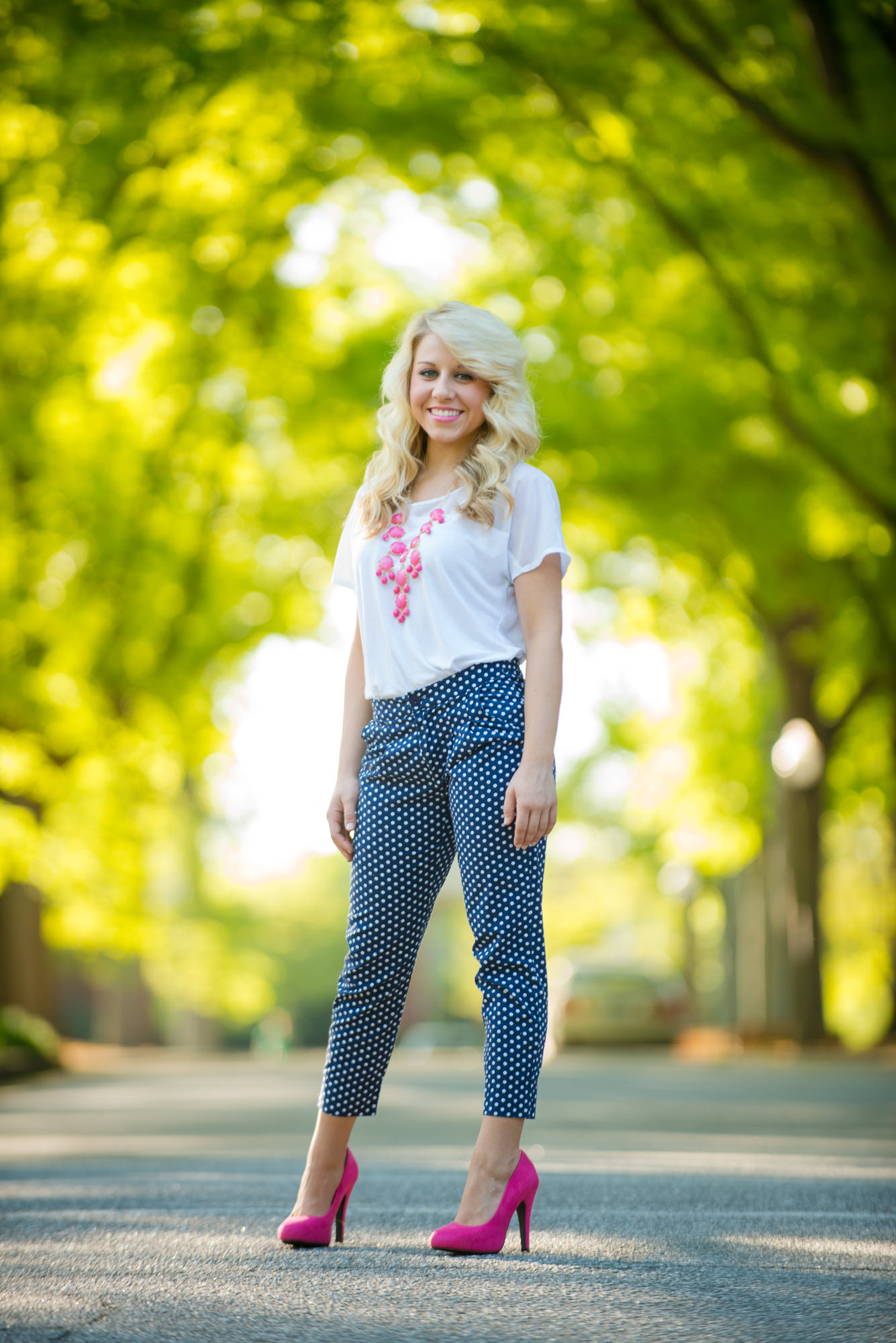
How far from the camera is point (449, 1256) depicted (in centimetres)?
337

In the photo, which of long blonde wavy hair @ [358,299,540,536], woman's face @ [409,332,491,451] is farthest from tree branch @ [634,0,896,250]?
woman's face @ [409,332,491,451]

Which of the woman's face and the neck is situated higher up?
the woman's face

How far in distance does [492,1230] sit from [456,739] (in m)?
1.01

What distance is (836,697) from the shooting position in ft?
68.7

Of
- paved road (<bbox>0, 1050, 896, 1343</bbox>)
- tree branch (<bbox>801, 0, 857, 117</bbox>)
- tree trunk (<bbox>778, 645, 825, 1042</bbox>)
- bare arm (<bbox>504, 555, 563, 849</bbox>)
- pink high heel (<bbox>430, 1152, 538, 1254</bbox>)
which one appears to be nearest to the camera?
paved road (<bbox>0, 1050, 896, 1343</bbox>)

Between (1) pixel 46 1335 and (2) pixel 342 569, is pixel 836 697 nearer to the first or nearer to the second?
(2) pixel 342 569

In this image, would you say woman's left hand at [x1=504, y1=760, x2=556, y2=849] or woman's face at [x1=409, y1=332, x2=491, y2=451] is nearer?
woman's left hand at [x1=504, y1=760, x2=556, y2=849]

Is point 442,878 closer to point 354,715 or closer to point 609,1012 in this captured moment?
point 354,715

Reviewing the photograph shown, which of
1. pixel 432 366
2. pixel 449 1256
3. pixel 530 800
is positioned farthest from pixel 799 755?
pixel 449 1256

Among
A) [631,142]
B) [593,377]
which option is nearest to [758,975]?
[593,377]

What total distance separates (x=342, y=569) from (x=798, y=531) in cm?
1202

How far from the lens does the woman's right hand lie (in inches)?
148

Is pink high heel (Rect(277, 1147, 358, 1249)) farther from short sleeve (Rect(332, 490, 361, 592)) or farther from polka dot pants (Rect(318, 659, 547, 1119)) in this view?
short sleeve (Rect(332, 490, 361, 592))

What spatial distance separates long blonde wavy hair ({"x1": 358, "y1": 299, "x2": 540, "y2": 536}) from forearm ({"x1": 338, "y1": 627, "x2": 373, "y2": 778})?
1.04 ft
